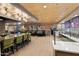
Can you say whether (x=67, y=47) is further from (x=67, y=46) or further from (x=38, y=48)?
(x=38, y=48)

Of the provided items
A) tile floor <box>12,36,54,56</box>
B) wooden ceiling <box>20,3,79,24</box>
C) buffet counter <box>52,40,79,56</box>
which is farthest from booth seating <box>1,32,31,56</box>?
buffet counter <box>52,40,79,56</box>

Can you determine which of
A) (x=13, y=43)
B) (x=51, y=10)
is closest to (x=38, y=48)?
(x=13, y=43)

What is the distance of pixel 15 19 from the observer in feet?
11.0

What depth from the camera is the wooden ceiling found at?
3298mm

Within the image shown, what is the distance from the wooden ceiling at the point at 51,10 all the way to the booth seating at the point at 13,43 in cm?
52

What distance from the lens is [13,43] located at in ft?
11.0

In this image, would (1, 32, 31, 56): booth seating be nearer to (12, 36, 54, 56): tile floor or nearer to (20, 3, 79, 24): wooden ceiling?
(12, 36, 54, 56): tile floor

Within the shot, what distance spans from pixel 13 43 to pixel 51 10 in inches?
43.2

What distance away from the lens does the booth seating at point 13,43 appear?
3.23 meters

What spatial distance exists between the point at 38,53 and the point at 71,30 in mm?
871

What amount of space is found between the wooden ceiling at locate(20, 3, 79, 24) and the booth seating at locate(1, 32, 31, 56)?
521mm

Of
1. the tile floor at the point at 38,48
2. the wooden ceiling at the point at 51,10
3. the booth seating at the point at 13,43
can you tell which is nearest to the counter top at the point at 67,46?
the tile floor at the point at 38,48

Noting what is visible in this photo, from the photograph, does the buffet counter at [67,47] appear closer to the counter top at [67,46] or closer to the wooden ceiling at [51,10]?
the counter top at [67,46]

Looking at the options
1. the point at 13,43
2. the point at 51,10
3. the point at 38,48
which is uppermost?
the point at 51,10
